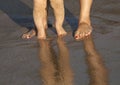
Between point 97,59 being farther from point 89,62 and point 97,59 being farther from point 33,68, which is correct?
point 33,68

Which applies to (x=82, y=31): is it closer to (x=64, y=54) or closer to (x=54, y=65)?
(x=64, y=54)

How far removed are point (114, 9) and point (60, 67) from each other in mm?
2251

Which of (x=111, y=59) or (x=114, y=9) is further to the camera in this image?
(x=114, y=9)

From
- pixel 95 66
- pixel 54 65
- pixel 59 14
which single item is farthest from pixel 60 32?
pixel 95 66

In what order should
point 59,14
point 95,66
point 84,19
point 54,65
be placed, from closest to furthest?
point 95,66 < point 54,65 < point 59,14 < point 84,19

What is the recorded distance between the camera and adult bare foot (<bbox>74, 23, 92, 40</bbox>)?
5.23 m

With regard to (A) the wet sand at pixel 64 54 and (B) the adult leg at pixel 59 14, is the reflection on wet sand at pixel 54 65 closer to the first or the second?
(A) the wet sand at pixel 64 54

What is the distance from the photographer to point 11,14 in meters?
6.75

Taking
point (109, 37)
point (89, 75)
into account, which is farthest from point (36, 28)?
point (89, 75)

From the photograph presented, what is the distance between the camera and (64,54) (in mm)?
4652

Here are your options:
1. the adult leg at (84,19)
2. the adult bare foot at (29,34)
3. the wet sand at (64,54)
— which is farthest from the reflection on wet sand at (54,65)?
the adult leg at (84,19)

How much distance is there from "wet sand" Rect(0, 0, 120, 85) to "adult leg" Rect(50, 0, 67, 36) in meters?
0.11

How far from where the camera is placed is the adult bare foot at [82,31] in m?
5.23

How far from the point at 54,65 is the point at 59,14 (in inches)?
44.4
